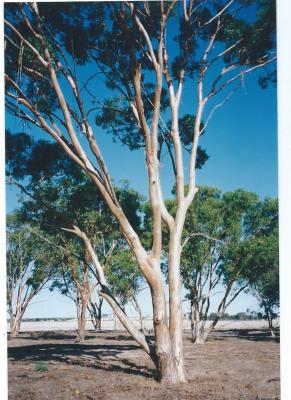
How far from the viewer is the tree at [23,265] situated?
55.3ft

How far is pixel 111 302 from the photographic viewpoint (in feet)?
20.3

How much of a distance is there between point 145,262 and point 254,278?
817 centimetres

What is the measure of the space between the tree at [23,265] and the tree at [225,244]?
23.5ft

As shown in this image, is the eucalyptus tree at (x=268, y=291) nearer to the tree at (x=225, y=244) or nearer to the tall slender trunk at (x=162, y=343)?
the tree at (x=225, y=244)

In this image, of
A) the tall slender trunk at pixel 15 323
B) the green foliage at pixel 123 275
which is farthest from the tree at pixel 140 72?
the tall slender trunk at pixel 15 323

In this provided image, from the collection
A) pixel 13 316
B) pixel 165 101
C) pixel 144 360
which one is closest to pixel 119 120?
pixel 165 101

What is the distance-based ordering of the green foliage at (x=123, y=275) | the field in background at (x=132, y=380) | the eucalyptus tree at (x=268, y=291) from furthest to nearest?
the green foliage at (x=123, y=275) < the eucalyptus tree at (x=268, y=291) < the field in background at (x=132, y=380)

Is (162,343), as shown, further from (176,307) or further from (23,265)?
(23,265)

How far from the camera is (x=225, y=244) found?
1262 centimetres

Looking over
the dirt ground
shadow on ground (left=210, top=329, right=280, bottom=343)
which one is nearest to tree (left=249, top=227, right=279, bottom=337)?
shadow on ground (left=210, top=329, right=280, bottom=343)

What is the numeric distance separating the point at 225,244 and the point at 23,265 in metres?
10.3

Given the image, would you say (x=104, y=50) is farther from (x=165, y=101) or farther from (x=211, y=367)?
(x=211, y=367)

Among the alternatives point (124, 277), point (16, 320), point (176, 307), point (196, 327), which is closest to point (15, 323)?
point (16, 320)

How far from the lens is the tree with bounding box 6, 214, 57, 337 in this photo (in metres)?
16.9
